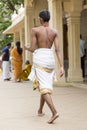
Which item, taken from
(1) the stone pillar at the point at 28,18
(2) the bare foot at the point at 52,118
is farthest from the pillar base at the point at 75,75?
(2) the bare foot at the point at 52,118

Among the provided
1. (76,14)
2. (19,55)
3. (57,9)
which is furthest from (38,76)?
(19,55)

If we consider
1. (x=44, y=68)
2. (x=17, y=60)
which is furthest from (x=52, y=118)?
(x=17, y=60)

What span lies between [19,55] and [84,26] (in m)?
4.47

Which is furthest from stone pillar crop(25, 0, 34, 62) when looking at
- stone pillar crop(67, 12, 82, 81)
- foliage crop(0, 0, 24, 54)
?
foliage crop(0, 0, 24, 54)

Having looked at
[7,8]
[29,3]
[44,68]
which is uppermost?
[29,3]

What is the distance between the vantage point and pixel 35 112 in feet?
31.2

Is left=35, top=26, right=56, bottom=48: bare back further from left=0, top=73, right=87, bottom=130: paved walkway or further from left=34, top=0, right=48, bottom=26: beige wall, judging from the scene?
left=34, top=0, right=48, bottom=26: beige wall

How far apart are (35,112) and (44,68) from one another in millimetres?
1399

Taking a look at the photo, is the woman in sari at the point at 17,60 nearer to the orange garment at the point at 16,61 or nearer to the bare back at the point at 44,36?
the orange garment at the point at 16,61

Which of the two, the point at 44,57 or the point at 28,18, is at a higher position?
the point at 28,18

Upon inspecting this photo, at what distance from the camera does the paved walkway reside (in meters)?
7.94

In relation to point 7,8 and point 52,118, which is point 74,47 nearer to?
point 52,118

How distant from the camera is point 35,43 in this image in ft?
28.0

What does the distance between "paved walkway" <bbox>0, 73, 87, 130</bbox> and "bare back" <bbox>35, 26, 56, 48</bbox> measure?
50.7 inches
